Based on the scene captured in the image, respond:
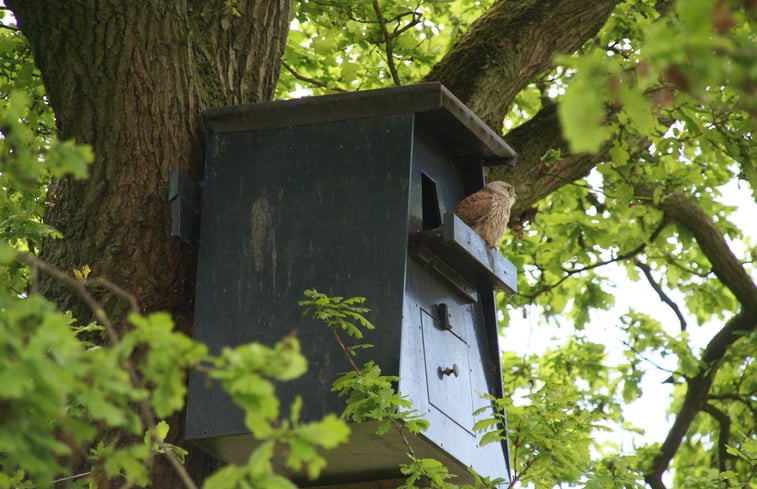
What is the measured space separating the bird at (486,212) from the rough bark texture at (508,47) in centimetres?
55

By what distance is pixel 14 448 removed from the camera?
5.82 feet

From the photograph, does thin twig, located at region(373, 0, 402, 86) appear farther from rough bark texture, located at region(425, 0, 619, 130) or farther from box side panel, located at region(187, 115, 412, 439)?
box side panel, located at region(187, 115, 412, 439)

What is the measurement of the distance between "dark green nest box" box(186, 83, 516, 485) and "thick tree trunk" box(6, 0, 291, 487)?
4.9 inches

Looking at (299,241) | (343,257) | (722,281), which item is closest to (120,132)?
(299,241)

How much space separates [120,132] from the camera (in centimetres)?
371

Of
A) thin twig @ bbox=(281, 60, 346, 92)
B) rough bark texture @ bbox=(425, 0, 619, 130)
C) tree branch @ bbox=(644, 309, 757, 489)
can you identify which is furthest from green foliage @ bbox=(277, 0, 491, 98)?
tree branch @ bbox=(644, 309, 757, 489)

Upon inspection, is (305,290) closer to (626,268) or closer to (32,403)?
(32,403)

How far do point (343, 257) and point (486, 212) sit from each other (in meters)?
0.62

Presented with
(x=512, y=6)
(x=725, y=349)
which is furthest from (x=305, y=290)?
(x=725, y=349)

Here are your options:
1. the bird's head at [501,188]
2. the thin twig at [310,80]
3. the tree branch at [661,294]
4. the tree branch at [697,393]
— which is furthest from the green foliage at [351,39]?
the tree branch at [697,393]

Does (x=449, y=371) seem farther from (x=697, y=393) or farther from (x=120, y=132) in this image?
(x=697, y=393)

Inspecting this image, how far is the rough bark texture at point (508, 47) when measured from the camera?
14.8ft

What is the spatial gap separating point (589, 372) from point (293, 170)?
4.22 m

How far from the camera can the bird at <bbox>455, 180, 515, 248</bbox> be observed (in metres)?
3.93
